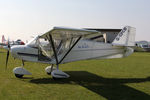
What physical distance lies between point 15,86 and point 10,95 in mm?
1208

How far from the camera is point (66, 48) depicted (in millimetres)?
8656

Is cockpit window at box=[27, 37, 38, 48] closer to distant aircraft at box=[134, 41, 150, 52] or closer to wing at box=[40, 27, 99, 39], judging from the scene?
wing at box=[40, 27, 99, 39]

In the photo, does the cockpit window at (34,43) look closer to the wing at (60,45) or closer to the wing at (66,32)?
the wing at (60,45)

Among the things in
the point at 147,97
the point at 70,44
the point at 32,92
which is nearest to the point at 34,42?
the point at 70,44

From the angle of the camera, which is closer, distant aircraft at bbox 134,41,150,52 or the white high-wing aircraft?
the white high-wing aircraft

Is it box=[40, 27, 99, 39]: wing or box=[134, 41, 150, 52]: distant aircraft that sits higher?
box=[40, 27, 99, 39]: wing

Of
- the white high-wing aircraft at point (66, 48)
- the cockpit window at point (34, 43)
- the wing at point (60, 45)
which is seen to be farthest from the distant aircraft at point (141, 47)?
the cockpit window at point (34, 43)

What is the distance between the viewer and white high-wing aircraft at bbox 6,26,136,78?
794 cm

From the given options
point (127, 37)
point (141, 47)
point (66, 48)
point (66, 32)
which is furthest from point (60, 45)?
point (141, 47)

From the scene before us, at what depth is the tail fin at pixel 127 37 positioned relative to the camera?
9.70 metres

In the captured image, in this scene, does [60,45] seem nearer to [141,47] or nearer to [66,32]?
[66,32]

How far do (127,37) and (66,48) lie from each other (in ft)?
11.1

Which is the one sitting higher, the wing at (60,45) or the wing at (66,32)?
the wing at (66,32)

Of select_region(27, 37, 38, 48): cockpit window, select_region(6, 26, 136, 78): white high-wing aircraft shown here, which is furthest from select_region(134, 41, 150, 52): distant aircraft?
select_region(27, 37, 38, 48): cockpit window
